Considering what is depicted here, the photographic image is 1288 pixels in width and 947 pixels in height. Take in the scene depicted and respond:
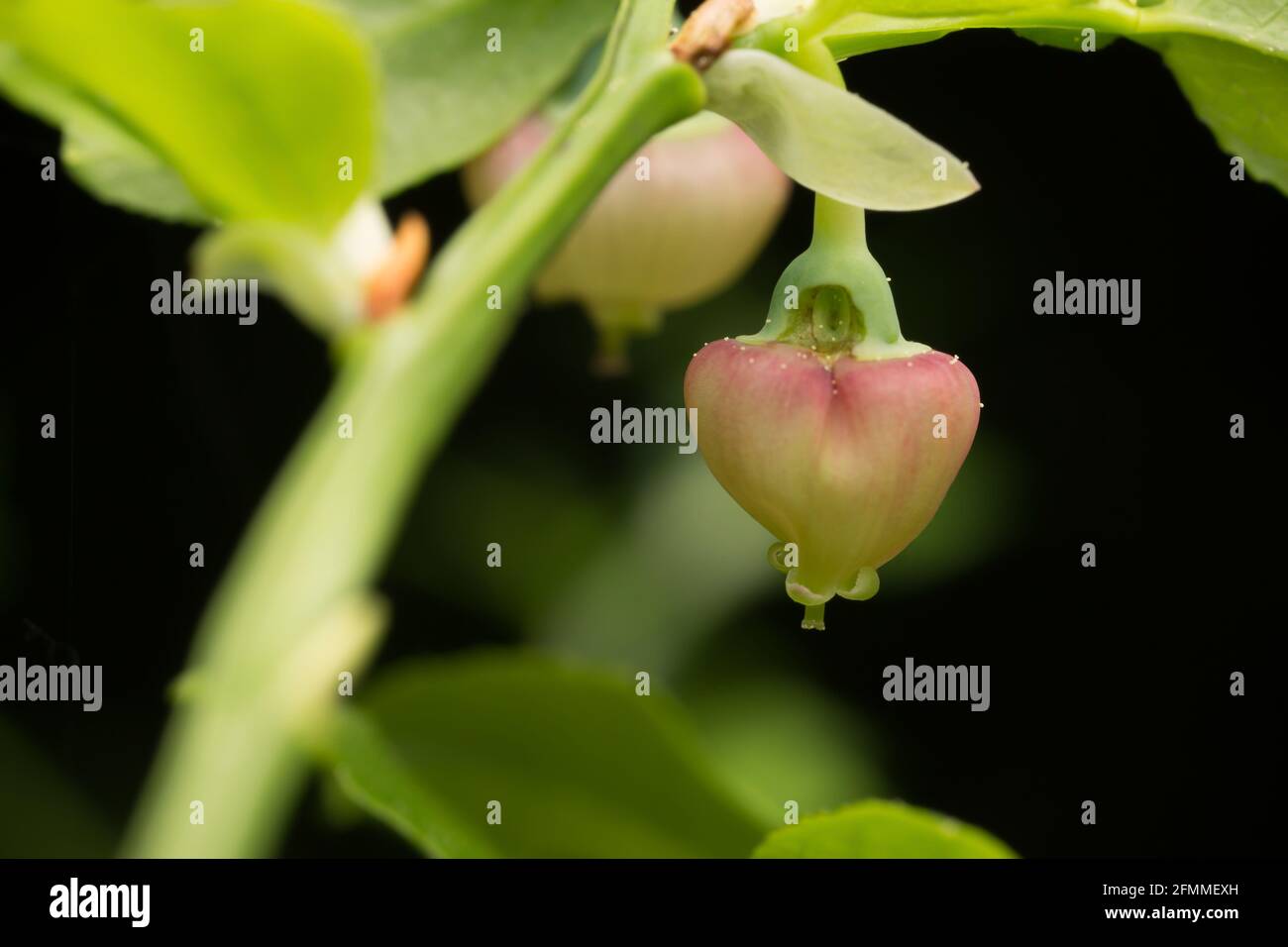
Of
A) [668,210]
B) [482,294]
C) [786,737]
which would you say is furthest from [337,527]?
[786,737]

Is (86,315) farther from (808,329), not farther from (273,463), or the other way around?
(808,329)

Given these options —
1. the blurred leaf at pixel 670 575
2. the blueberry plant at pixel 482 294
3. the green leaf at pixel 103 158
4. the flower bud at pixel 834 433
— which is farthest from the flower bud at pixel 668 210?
the blurred leaf at pixel 670 575

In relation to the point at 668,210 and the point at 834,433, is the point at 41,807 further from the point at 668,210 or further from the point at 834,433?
the point at 834,433

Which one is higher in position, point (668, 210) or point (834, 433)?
point (668, 210)

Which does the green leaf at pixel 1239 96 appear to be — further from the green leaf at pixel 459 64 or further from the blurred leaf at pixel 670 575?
the blurred leaf at pixel 670 575

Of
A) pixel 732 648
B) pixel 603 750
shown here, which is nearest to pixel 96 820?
pixel 603 750

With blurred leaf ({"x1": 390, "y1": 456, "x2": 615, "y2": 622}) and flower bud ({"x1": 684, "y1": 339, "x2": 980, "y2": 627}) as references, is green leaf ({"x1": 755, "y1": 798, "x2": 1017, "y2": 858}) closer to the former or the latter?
→ flower bud ({"x1": 684, "y1": 339, "x2": 980, "y2": 627})
